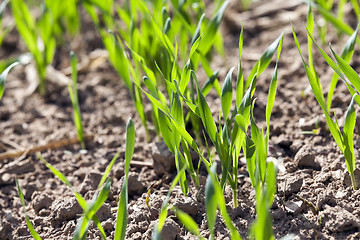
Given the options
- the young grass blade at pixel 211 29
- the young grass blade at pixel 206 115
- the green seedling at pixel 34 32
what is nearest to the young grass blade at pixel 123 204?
the young grass blade at pixel 206 115

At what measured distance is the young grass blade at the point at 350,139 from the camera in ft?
4.01

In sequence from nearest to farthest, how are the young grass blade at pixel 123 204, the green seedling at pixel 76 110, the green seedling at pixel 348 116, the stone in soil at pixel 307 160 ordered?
the young grass blade at pixel 123 204
the green seedling at pixel 348 116
the stone in soil at pixel 307 160
the green seedling at pixel 76 110

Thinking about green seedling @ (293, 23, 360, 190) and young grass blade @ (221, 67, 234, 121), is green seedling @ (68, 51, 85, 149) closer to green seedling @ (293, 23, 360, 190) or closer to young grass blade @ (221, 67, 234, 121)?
young grass blade @ (221, 67, 234, 121)

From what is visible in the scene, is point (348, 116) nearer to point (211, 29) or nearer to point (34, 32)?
point (211, 29)

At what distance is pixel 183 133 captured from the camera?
1.24 meters

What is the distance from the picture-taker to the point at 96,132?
6.32 ft

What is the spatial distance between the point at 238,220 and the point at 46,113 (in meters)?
1.16

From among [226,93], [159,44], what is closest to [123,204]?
[226,93]

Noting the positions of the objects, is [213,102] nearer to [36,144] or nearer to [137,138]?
[137,138]

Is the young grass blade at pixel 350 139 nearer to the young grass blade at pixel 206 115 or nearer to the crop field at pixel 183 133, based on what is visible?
the crop field at pixel 183 133

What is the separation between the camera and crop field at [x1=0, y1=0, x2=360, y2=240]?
1.22 meters

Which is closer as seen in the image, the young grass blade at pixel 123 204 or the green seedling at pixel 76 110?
the young grass blade at pixel 123 204

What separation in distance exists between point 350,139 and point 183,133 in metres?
0.45

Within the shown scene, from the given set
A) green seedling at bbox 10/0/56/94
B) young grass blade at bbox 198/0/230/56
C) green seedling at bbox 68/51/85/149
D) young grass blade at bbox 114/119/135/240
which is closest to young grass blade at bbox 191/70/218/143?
young grass blade at bbox 114/119/135/240
